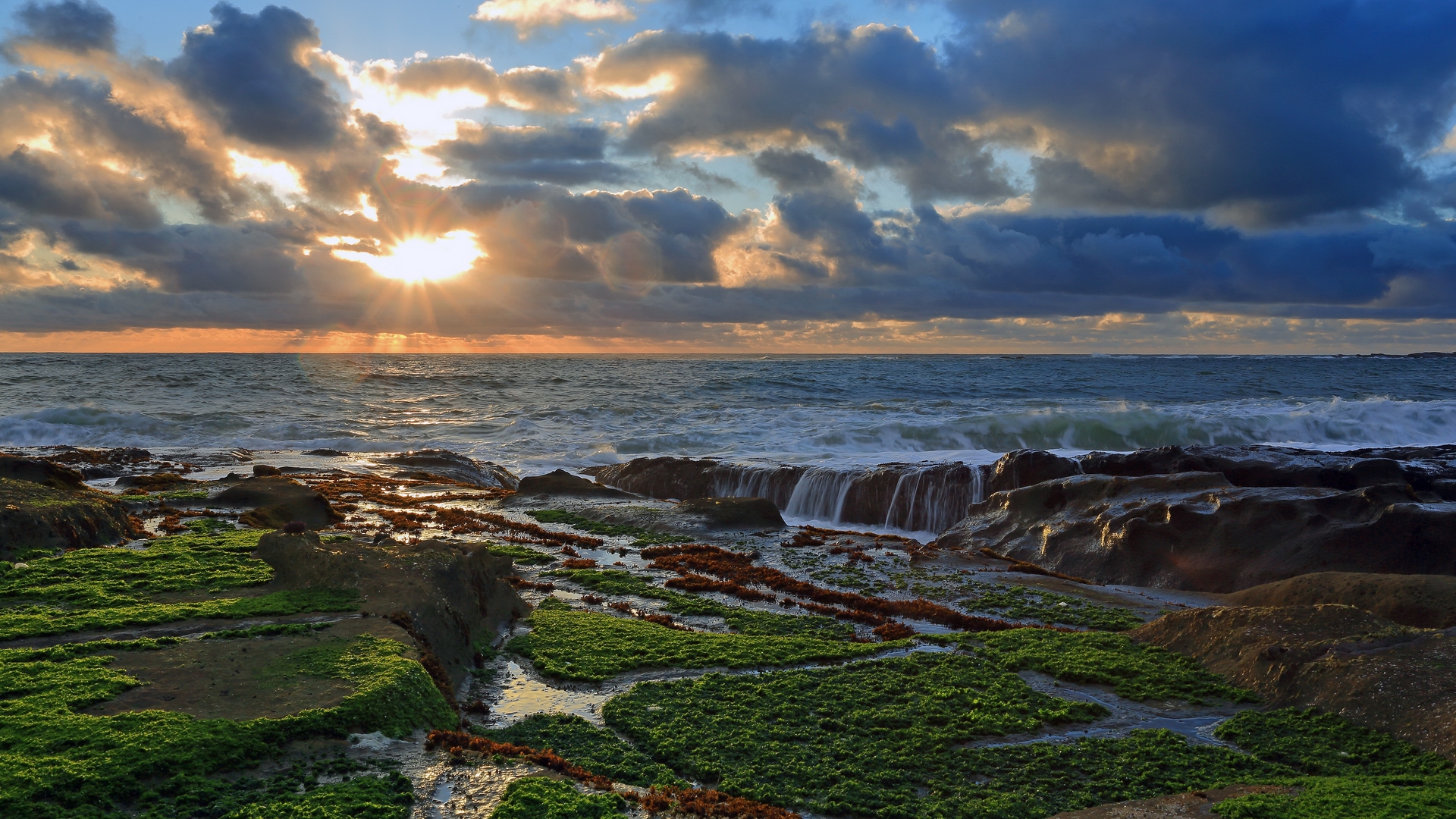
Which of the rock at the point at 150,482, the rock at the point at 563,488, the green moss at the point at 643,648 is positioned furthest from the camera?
the rock at the point at 563,488

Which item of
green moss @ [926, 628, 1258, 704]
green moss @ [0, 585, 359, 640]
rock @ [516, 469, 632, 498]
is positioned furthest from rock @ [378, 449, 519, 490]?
green moss @ [926, 628, 1258, 704]

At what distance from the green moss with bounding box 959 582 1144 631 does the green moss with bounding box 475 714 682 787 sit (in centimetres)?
880

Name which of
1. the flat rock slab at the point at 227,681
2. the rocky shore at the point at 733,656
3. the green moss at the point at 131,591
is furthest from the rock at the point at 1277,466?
the green moss at the point at 131,591

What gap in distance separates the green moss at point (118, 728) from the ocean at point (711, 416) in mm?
25957

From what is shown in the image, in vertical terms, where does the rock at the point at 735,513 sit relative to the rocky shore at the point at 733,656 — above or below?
below

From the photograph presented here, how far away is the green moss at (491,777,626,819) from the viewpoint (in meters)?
6.35

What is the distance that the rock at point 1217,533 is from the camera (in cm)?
1602

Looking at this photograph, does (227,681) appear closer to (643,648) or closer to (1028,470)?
(643,648)

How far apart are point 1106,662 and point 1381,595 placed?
5.30 meters

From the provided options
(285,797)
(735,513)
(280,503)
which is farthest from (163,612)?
(735,513)

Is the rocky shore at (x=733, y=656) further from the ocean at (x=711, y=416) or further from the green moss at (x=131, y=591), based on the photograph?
the ocean at (x=711, y=416)

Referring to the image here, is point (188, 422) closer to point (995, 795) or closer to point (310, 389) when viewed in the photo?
point (310, 389)

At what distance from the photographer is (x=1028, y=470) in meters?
25.1

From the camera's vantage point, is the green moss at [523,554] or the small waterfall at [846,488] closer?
the green moss at [523,554]
